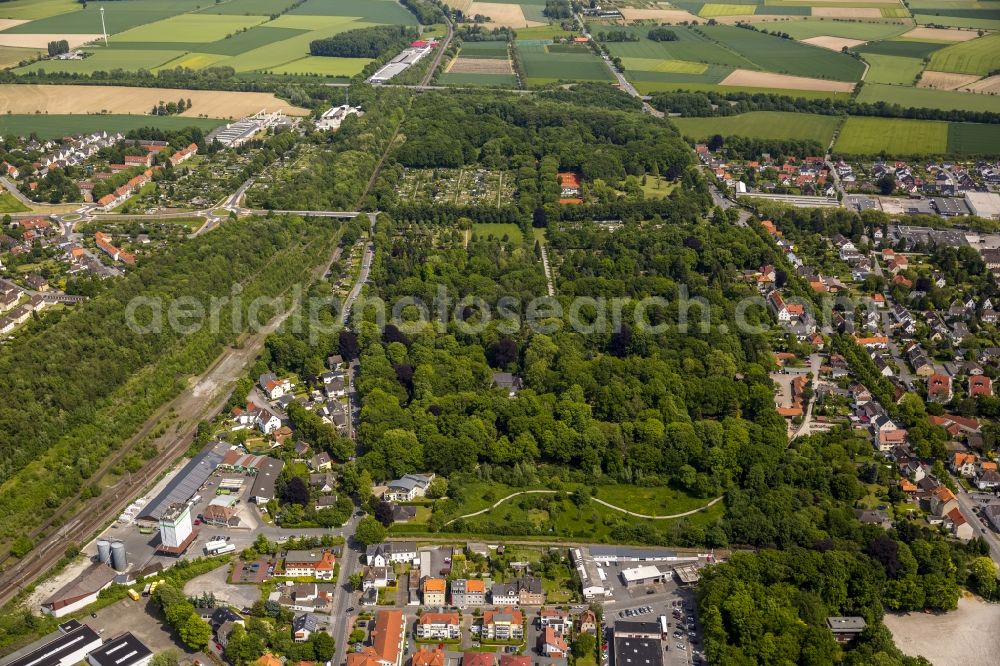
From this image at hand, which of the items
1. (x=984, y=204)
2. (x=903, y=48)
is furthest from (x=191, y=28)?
Result: (x=984, y=204)

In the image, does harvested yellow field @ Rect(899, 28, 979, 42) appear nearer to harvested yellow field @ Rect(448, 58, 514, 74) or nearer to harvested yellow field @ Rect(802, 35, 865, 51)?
harvested yellow field @ Rect(802, 35, 865, 51)

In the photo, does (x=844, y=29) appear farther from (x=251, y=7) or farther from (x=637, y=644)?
(x=637, y=644)

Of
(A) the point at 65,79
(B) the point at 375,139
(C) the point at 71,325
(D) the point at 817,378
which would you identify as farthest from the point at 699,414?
(A) the point at 65,79

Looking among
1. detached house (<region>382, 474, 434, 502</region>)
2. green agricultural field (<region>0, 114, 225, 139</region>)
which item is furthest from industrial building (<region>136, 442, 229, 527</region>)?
green agricultural field (<region>0, 114, 225, 139</region>)

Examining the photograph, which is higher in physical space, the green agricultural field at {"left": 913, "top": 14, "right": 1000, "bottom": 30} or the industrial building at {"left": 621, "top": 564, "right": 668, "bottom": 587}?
the green agricultural field at {"left": 913, "top": 14, "right": 1000, "bottom": 30}

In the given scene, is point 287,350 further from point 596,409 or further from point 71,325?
point 596,409

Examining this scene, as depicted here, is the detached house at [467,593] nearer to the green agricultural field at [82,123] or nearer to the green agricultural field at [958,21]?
the green agricultural field at [82,123]

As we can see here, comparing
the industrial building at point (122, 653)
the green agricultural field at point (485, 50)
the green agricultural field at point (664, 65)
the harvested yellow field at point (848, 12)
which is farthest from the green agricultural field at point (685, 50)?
the industrial building at point (122, 653)
